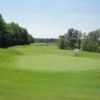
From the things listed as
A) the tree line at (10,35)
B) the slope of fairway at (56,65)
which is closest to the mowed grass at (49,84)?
the slope of fairway at (56,65)

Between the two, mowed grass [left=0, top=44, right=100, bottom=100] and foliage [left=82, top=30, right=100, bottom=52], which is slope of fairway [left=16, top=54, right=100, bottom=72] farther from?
foliage [left=82, top=30, right=100, bottom=52]

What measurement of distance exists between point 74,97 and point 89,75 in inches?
304

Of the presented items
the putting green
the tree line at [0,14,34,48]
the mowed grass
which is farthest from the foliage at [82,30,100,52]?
the mowed grass

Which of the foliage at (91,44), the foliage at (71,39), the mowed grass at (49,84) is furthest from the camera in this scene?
the foliage at (71,39)

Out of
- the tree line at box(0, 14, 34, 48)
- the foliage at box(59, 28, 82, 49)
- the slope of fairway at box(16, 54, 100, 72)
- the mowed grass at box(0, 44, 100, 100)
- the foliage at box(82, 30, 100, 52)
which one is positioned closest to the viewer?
the mowed grass at box(0, 44, 100, 100)

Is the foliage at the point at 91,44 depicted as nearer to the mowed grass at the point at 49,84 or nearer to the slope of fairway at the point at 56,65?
the slope of fairway at the point at 56,65

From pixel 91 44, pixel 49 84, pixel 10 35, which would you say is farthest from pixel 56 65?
pixel 91 44

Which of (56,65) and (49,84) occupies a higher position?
(56,65)

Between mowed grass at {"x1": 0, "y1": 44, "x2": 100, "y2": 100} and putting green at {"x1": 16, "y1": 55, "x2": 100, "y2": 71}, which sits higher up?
putting green at {"x1": 16, "y1": 55, "x2": 100, "y2": 71}

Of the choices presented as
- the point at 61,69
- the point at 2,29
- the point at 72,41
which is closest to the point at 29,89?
the point at 61,69

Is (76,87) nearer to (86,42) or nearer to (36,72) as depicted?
(36,72)

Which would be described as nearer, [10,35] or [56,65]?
[56,65]

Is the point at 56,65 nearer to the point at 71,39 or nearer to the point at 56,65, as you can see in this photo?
the point at 56,65

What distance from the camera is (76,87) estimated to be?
16.0 metres
